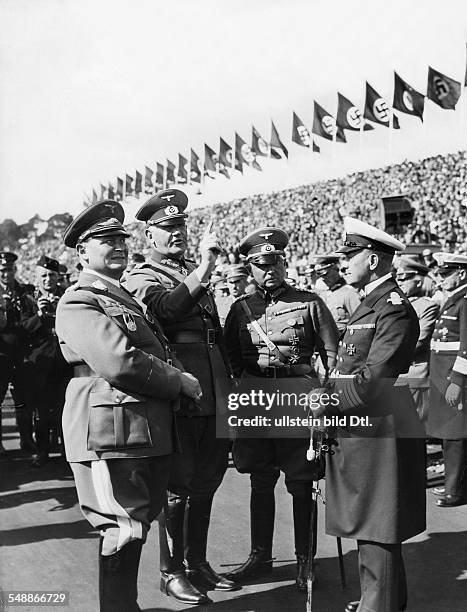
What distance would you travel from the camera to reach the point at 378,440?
347 centimetres

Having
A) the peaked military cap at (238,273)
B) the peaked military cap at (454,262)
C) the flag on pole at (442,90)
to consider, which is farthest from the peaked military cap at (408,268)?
the flag on pole at (442,90)

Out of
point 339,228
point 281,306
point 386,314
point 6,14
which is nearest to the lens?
point 386,314

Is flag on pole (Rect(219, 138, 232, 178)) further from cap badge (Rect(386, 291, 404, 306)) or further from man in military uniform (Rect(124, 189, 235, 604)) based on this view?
cap badge (Rect(386, 291, 404, 306))

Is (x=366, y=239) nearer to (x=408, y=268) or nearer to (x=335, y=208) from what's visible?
(x=408, y=268)

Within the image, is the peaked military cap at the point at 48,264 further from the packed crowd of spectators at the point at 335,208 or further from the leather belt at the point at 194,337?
the packed crowd of spectators at the point at 335,208

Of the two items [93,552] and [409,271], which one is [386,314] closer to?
[93,552]

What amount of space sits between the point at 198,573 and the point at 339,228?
20.8 metres

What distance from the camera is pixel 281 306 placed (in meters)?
4.49

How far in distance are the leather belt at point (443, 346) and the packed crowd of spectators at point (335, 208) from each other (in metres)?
12.9

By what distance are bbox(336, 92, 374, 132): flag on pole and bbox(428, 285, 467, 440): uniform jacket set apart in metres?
18.4

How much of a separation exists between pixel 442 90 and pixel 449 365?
12310mm

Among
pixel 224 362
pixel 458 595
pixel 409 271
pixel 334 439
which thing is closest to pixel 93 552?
pixel 224 362

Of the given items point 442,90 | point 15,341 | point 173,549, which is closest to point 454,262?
point 173,549

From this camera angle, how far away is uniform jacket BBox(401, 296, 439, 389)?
6.57 meters
